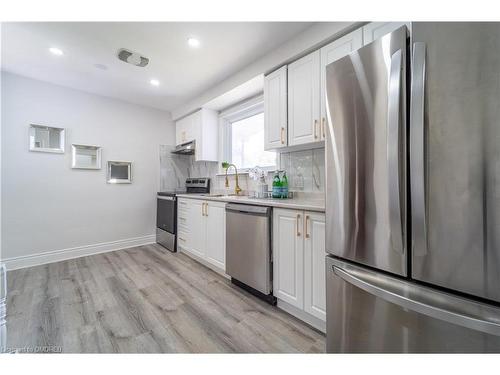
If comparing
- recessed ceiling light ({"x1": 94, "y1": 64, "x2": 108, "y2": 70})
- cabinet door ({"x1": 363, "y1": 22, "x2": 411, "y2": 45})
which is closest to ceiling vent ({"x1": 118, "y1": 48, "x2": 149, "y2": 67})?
recessed ceiling light ({"x1": 94, "y1": 64, "x2": 108, "y2": 70})

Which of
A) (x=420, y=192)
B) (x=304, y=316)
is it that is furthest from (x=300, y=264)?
(x=420, y=192)

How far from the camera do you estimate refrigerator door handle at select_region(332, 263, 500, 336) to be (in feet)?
2.18

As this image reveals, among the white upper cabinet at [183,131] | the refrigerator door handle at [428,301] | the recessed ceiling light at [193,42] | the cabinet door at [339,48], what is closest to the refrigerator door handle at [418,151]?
the refrigerator door handle at [428,301]

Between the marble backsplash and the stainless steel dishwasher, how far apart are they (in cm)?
64

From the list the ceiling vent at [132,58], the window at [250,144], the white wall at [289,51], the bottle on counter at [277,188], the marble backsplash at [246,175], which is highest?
the ceiling vent at [132,58]

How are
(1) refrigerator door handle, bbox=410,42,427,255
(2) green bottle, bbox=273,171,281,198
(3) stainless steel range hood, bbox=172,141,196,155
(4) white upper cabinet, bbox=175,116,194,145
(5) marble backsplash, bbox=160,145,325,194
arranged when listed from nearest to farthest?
(1) refrigerator door handle, bbox=410,42,427,255
(5) marble backsplash, bbox=160,145,325,194
(2) green bottle, bbox=273,171,281,198
(3) stainless steel range hood, bbox=172,141,196,155
(4) white upper cabinet, bbox=175,116,194,145

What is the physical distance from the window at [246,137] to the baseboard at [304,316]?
1.54m

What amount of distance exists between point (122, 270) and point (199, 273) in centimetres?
98

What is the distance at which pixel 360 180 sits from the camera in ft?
3.17

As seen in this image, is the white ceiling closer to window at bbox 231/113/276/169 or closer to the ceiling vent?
the ceiling vent

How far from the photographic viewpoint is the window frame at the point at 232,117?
112 inches
